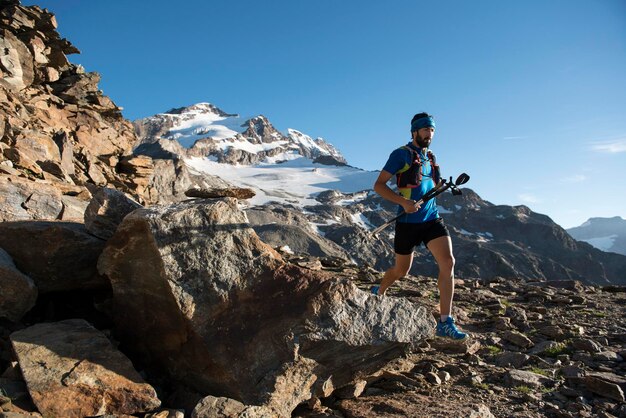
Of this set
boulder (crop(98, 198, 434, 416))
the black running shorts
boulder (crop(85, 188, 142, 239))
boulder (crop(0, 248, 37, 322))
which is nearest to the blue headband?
the black running shorts

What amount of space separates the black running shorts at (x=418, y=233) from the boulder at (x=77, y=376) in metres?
4.57

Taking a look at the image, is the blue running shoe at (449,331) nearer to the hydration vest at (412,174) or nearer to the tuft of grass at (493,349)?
the tuft of grass at (493,349)

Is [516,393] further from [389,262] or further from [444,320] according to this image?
[389,262]

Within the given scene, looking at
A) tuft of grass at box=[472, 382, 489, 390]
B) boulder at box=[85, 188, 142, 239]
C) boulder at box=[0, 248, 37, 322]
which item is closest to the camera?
boulder at box=[0, 248, 37, 322]

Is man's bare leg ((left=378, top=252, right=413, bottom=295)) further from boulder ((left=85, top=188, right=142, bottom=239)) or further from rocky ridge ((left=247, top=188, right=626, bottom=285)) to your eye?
rocky ridge ((left=247, top=188, right=626, bottom=285))

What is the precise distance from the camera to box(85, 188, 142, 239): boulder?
6258mm

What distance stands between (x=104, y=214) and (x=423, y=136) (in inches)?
220

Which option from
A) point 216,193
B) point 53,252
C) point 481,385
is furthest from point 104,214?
point 481,385

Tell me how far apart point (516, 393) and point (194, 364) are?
14.7 ft

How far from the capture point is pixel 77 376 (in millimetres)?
4379

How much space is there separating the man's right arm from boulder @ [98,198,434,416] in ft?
5.87

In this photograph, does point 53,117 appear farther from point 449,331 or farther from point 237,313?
point 449,331

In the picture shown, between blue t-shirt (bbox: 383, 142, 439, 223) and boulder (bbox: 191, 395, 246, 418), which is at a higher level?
blue t-shirt (bbox: 383, 142, 439, 223)

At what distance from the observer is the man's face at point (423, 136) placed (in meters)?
7.25
